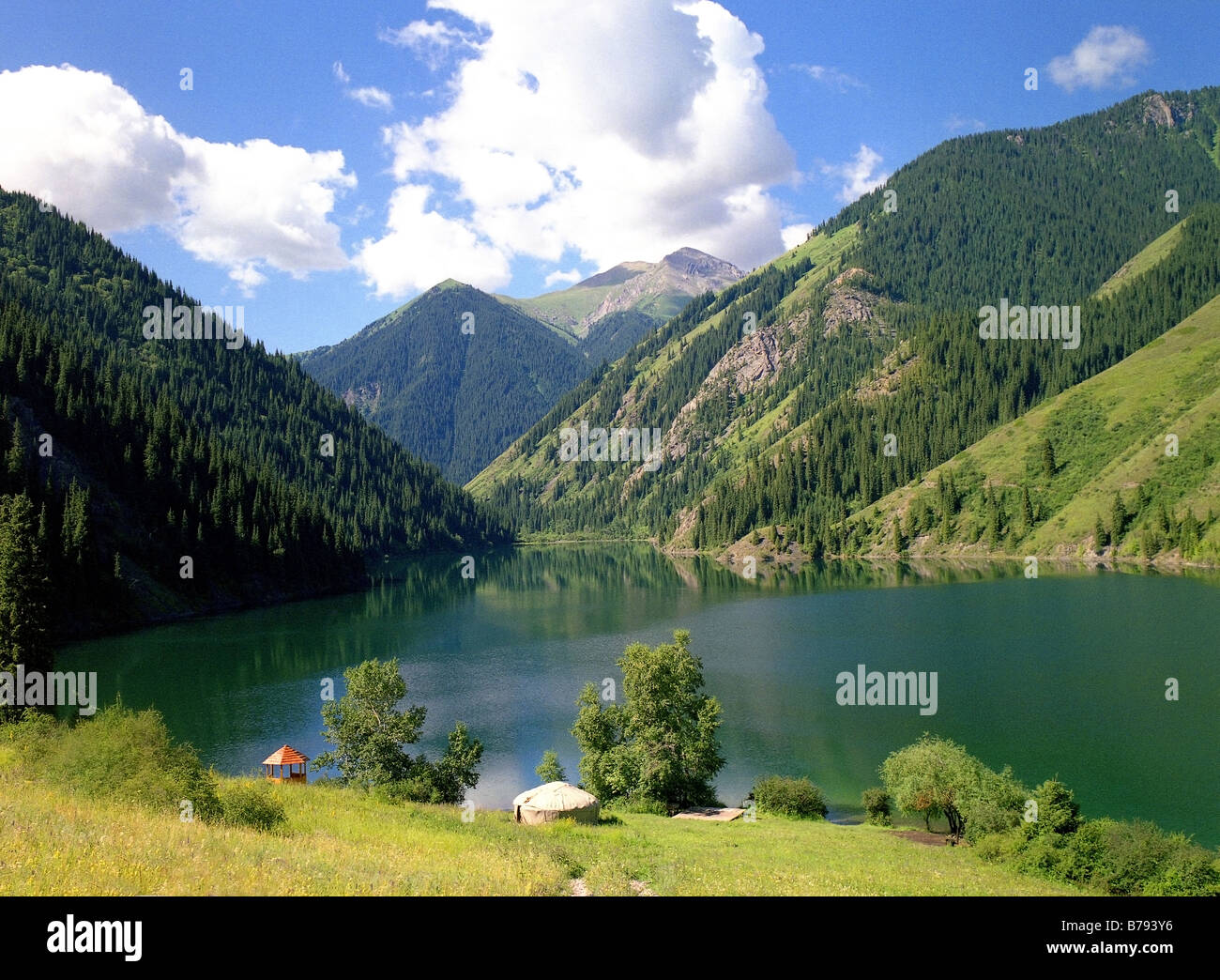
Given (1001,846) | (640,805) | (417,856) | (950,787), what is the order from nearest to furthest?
(417,856), (1001,846), (950,787), (640,805)

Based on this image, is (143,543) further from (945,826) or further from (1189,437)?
(1189,437)

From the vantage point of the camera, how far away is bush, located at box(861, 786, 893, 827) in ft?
159

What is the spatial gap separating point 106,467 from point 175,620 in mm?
39639

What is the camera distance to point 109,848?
19078mm

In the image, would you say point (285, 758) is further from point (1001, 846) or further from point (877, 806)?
point (1001, 846)

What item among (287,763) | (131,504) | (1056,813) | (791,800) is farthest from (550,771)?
(131,504)

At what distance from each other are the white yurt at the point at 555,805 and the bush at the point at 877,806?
17755 mm

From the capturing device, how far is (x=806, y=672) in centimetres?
8525

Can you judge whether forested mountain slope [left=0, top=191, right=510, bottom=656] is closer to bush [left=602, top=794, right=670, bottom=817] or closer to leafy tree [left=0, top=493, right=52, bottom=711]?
leafy tree [left=0, top=493, right=52, bottom=711]

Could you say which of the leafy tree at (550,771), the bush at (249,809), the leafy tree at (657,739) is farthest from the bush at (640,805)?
the bush at (249,809)

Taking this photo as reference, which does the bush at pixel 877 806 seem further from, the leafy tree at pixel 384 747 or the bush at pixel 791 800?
the leafy tree at pixel 384 747

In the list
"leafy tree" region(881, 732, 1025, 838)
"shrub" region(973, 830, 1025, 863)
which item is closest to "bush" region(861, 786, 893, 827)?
"leafy tree" region(881, 732, 1025, 838)

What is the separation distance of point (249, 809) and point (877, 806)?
36.7 meters
